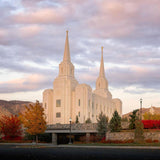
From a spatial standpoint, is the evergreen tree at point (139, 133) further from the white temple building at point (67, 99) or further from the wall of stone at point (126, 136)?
the white temple building at point (67, 99)

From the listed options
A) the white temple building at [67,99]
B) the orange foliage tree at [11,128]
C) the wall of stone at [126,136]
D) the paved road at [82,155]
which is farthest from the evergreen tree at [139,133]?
the white temple building at [67,99]

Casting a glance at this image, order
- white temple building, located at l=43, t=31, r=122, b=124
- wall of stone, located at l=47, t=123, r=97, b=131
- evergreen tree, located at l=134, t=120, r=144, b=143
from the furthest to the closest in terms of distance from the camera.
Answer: white temple building, located at l=43, t=31, r=122, b=124
wall of stone, located at l=47, t=123, r=97, b=131
evergreen tree, located at l=134, t=120, r=144, b=143

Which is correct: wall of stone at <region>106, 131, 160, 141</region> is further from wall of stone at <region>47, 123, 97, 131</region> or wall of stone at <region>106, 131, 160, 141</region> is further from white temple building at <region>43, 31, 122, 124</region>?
white temple building at <region>43, 31, 122, 124</region>

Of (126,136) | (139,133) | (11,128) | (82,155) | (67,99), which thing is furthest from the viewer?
(67,99)

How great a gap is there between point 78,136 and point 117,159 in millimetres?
30561

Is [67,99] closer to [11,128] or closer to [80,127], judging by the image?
[11,128]

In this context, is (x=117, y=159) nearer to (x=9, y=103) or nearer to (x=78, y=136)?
(x=78, y=136)

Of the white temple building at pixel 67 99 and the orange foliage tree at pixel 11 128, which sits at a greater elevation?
the white temple building at pixel 67 99

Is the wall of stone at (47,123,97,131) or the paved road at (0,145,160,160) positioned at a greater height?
the wall of stone at (47,123,97,131)

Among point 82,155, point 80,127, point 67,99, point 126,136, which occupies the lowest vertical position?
point 82,155

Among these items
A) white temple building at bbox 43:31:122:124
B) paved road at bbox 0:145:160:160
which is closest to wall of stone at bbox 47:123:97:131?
paved road at bbox 0:145:160:160

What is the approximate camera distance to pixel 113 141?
3412 centimetres

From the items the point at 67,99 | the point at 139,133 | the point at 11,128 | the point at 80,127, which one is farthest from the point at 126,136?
the point at 67,99

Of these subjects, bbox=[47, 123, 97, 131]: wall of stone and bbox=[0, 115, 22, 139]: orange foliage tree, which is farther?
bbox=[0, 115, 22, 139]: orange foliage tree
